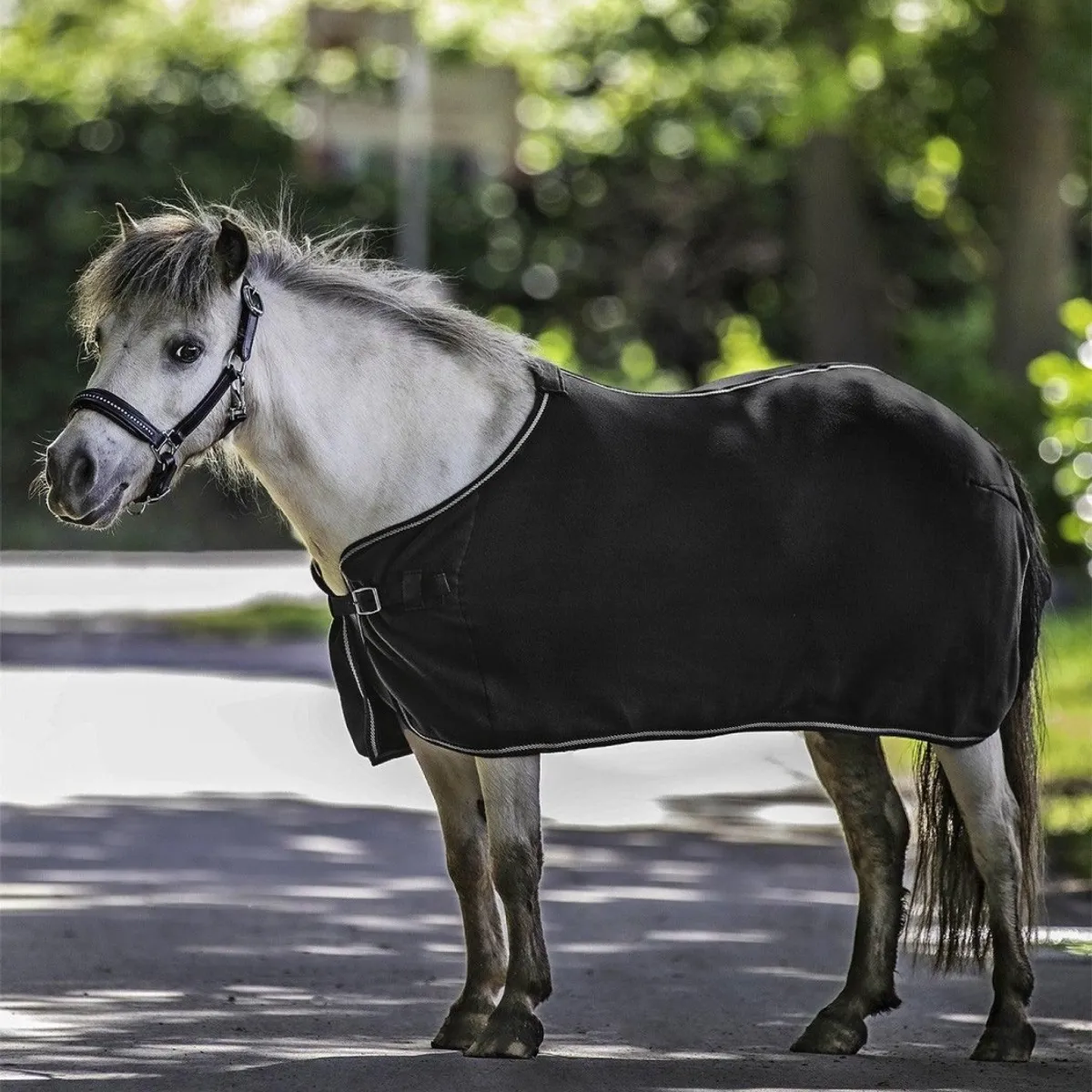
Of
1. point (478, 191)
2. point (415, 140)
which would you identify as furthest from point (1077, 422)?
point (478, 191)

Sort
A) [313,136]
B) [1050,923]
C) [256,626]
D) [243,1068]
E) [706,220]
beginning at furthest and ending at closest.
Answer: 1. [706,220]
2. [313,136]
3. [256,626]
4. [1050,923]
5. [243,1068]

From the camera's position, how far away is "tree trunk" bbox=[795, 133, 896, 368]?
74.0 ft

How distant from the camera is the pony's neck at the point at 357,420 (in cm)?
618

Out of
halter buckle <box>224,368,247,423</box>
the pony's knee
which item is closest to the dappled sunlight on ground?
the pony's knee

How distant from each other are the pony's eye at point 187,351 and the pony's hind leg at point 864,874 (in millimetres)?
2098

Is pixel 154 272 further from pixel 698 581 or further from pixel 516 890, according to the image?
pixel 516 890

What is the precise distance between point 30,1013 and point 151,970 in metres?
0.78

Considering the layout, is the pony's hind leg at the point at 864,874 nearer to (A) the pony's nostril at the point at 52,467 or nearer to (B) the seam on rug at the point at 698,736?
(B) the seam on rug at the point at 698,736

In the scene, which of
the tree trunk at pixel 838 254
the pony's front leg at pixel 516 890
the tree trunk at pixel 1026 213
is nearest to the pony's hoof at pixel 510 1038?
the pony's front leg at pixel 516 890

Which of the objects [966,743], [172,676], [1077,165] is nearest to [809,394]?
[966,743]

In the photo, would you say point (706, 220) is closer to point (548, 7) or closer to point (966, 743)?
point (548, 7)

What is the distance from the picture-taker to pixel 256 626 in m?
19.9

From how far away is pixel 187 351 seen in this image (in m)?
6.00

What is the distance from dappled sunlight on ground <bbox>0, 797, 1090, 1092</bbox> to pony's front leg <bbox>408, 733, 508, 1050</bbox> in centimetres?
17
